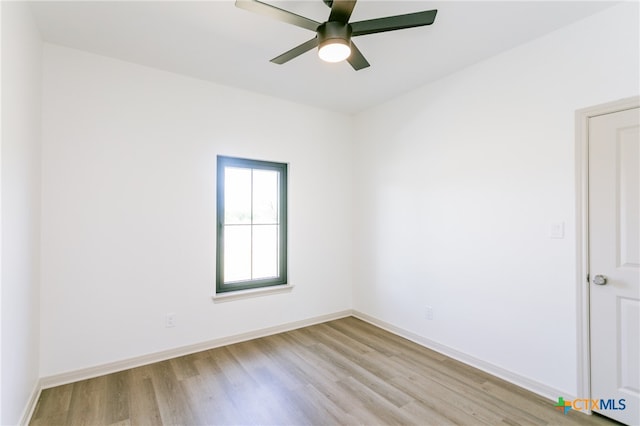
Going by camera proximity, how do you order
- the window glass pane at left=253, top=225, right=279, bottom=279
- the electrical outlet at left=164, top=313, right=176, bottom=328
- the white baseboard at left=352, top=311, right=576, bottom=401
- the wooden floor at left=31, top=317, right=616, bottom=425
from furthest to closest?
1. the window glass pane at left=253, top=225, right=279, bottom=279
2. the electrical outlet at left=164, top=313, right=176, bottom=328
3. the white baseboard at left=352, top=311, right=576, bottom=401
4. the wooden floor at left=31, top=317, right=616, bottom=425

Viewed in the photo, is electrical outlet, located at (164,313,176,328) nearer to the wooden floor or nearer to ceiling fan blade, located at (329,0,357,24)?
the wooden floor

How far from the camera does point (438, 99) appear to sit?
3.16 metres

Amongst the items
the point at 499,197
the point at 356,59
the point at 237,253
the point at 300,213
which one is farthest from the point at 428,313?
the point at 356,59

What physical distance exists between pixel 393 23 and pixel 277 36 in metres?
1.02

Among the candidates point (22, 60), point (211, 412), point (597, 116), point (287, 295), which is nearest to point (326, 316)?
point (287, 295)

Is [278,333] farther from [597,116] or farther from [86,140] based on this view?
[597,116]

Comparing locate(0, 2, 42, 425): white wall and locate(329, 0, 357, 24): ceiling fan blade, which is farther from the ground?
locate(329, 0, 357, 24): ceiling fan blade

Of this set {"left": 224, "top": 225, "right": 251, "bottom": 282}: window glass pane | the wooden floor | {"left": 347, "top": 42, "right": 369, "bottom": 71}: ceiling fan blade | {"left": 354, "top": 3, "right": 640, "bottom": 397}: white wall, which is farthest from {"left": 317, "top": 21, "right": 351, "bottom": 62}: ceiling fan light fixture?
the wooden floor

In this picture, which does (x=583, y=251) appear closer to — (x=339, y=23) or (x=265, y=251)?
(x=339, y=23)

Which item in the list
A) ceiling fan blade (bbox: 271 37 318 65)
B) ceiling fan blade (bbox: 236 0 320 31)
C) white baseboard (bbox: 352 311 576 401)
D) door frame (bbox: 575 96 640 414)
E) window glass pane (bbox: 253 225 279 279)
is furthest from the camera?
window glass pane (bbox: 253 225 279 279)

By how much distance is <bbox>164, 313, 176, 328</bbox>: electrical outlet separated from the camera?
2.94m

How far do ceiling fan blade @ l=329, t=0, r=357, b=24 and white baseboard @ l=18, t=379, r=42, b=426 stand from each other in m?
3.11

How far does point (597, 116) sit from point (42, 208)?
423cm

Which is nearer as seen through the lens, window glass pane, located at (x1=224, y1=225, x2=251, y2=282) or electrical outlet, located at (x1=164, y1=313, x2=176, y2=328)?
electrical outlet, located at (x1=164, y1=313, x2=176, y2=328)
